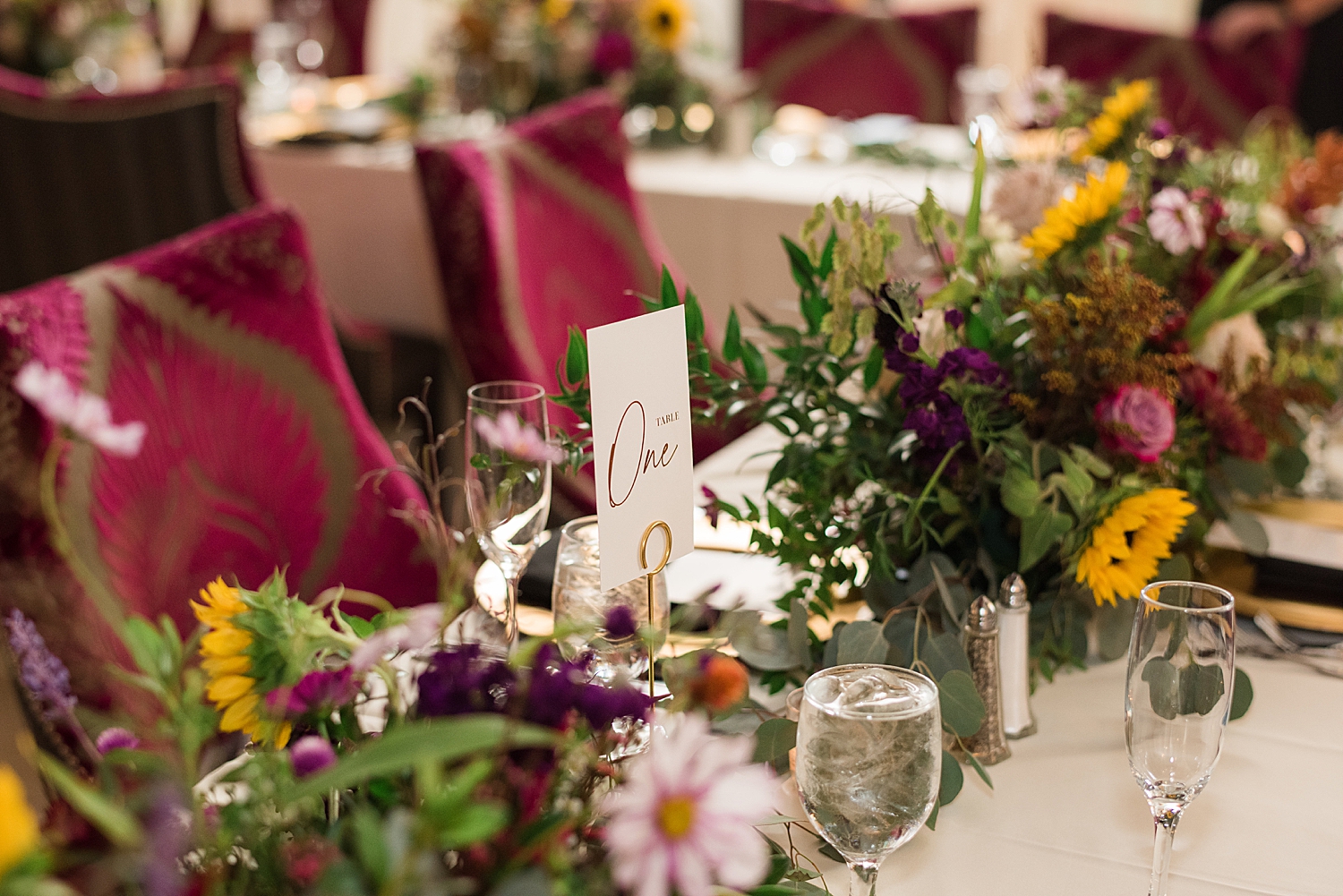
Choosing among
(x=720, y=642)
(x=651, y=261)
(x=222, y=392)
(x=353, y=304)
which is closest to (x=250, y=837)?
A: (x=720, y=642)

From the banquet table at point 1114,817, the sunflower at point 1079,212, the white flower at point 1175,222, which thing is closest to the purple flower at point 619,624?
the banquet table at point 1114,817

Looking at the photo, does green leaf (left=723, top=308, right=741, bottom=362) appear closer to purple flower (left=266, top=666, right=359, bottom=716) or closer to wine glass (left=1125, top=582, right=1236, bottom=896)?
wine glass (left=1125, top=582, right=1236, bottom=896)

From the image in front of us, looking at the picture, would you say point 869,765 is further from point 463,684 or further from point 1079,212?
point 1079,212

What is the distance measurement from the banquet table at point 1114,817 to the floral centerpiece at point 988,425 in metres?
0.05

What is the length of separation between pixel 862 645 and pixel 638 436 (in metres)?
0.26

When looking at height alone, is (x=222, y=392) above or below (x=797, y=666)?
above

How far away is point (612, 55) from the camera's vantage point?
2.92 meters

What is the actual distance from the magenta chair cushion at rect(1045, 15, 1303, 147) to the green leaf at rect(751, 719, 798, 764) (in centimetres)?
291

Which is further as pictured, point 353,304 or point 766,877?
point 353,304

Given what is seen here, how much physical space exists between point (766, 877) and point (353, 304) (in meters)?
2.35

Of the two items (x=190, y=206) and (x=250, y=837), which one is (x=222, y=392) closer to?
(x=250, y=837)

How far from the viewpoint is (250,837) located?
1.54 feet

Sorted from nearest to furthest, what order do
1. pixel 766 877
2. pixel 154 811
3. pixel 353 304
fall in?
pixel 154 811 < pixel 766 877 < pixel 353 304

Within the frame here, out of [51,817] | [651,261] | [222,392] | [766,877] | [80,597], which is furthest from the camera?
[651,261]
